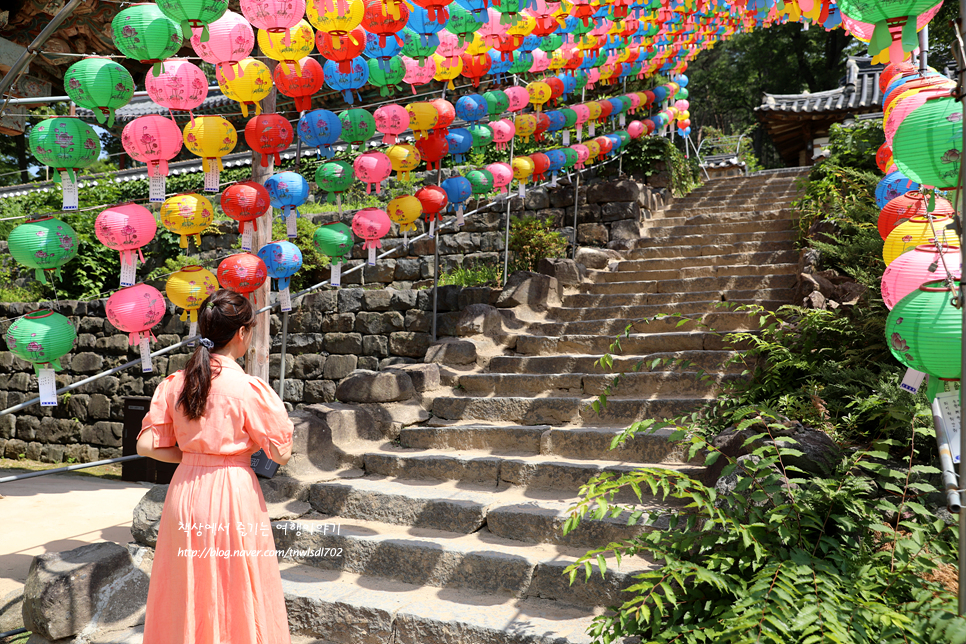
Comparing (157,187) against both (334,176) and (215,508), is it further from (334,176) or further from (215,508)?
(215,508)

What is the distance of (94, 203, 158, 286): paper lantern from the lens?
3580 millimetres

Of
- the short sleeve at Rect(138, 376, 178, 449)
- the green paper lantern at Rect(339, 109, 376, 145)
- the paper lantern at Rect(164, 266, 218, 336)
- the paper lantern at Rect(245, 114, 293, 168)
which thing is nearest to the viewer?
the short sleeve at Rect(138, 376, 178, 449)

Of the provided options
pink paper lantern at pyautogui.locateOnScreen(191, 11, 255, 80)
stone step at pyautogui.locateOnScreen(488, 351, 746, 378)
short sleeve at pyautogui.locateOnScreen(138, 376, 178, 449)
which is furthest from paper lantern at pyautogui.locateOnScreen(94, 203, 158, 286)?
stone step at pyautogui.locateOnScreen(488, 351, 746, 378)

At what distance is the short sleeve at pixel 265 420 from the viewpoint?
231cm

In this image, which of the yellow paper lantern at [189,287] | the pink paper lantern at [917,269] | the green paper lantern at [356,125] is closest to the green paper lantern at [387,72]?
the green paper lantern at [356,125]

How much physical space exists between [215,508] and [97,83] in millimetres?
2473

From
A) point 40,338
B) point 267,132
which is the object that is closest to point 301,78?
point 267,132

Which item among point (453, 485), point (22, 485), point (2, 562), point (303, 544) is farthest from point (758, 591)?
point (22, 485)

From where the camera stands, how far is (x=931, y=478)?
2.73m

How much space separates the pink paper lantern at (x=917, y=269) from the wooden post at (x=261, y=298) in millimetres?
3696

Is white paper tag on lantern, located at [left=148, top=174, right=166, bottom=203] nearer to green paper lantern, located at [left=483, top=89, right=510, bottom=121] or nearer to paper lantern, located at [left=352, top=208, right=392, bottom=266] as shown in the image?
paper lantern, located at [left=352, top=208, right=392, bottom=266]

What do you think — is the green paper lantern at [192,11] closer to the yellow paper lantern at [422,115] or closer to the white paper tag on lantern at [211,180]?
the white paper tag on lantern at [211,180]

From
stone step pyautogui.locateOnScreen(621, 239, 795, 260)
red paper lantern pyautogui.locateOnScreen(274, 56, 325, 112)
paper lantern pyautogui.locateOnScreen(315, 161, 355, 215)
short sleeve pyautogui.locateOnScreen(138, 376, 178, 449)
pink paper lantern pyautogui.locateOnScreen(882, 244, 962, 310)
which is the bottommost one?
short sleeve pyautogui.locateOnScreen(138, 376, 178, 449)

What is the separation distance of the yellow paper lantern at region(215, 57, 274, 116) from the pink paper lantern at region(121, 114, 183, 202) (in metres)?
0.44
